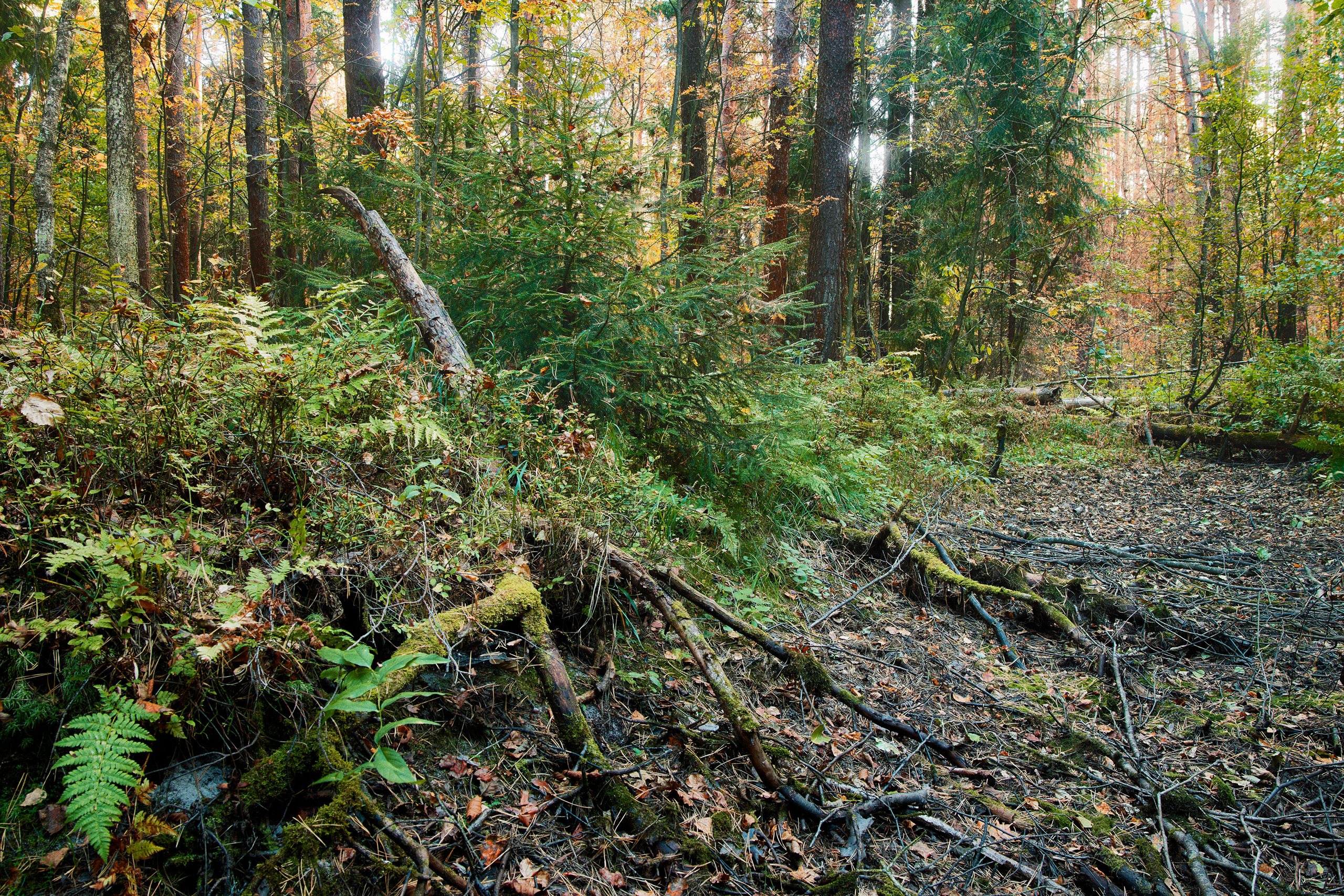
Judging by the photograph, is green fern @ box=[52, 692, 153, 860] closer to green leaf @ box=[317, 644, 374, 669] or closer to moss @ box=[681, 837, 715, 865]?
green leaf @ box=[317, 644, 374, 669]

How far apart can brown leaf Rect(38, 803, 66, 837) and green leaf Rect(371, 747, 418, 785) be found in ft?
2.66

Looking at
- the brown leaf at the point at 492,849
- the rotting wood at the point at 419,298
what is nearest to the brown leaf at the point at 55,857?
the brown leaf at the point at 492,849

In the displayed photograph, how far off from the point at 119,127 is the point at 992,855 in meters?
8.90

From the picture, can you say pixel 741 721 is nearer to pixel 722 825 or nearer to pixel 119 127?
pixel 722 825

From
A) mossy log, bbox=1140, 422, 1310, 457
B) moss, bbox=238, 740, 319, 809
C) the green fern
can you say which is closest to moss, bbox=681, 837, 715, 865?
moss, bbox=238, 740, 319, 809

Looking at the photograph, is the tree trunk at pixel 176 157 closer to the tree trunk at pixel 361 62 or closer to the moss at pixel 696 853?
the tree trunk at pixel 361 62

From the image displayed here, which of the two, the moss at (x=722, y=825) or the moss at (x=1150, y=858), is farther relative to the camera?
the moss at (x=1150, y=858)

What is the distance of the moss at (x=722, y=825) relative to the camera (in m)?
2.43

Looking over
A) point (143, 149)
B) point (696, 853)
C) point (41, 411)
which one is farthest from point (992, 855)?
point (143, 149)

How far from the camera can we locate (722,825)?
2.47 m

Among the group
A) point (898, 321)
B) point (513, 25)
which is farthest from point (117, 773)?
point (898, 321)

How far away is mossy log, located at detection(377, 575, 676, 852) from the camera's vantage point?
234 cm

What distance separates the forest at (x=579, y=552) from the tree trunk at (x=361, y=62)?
0.19 feet

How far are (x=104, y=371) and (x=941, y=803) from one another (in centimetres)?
404
